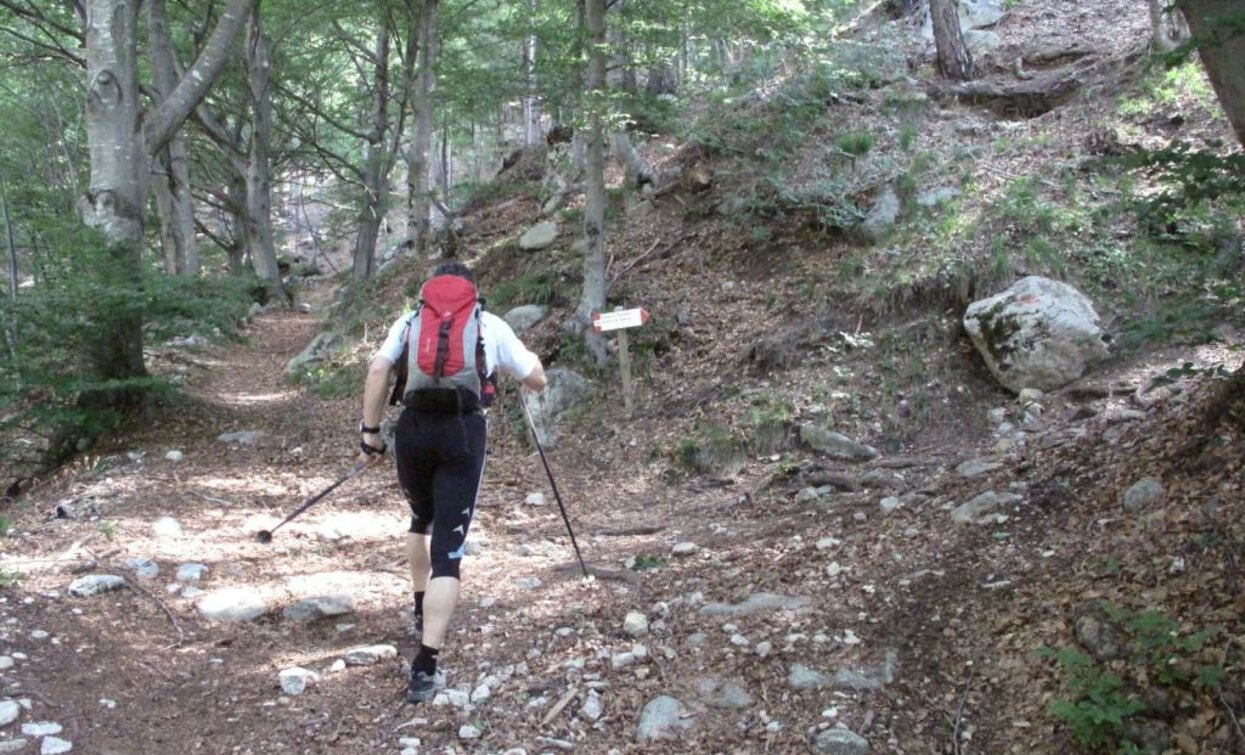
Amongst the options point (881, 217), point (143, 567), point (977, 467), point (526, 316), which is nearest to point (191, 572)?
point (143, 567)

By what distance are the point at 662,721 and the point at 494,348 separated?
1.81m

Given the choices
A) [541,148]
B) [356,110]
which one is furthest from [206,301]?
[356,110]

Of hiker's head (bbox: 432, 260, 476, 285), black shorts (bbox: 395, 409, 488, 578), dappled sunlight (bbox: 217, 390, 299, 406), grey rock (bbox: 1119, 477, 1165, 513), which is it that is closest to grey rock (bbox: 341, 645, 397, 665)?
black shorts (bbox: 395, 409, 488, 578)

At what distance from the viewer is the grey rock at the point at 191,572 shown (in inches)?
198

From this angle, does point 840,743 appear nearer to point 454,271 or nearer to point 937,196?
point 454,271

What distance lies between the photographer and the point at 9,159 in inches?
934

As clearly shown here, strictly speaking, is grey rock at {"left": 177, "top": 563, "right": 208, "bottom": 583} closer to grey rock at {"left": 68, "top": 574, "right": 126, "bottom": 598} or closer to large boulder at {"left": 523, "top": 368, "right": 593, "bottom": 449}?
grey rock at {"left": 68, "top": 574, "right": 126, "bottom": 598}

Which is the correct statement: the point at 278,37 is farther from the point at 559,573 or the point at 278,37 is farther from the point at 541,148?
the point at 559,573

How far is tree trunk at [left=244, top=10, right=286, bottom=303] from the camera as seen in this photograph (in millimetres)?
18047

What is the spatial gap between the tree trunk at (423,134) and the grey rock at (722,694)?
12946mm

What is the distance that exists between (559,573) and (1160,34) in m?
9.82

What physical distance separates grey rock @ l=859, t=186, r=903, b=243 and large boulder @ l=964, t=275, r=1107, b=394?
2.09 metres

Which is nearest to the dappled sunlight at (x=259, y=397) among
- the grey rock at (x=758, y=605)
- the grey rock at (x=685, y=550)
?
the grey rock at (x=685, y=550)

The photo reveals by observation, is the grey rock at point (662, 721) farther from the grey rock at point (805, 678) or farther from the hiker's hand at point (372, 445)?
the hiker's hand at point (372, 445)
